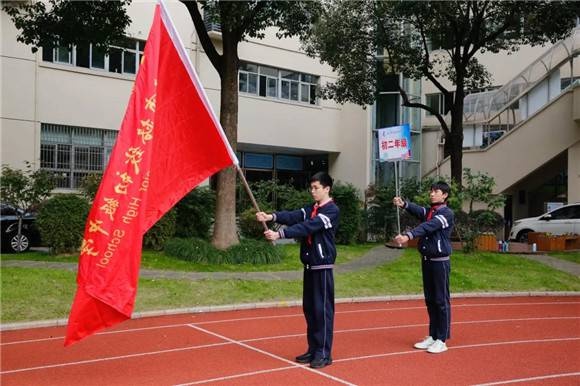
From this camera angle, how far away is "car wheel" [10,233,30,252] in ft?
54.4

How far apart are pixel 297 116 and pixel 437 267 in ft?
78.7

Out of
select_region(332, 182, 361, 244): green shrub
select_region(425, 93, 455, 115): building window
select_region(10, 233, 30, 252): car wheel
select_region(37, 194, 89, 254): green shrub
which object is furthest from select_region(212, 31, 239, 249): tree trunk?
select_region(425, 93, 455, 115): building window

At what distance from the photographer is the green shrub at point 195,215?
1809 centimetres

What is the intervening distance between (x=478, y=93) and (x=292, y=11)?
19.3m

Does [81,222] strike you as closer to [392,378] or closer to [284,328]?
[284,328]

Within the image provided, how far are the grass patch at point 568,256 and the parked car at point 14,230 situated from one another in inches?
597

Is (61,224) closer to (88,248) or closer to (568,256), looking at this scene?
(88,248)

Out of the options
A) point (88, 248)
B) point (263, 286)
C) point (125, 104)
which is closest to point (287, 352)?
point (88, 248)

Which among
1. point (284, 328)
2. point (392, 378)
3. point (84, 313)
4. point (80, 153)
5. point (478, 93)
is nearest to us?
point (84, 313)

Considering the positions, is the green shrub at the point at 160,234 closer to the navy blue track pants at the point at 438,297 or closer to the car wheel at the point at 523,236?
the navy blue track pants at the point at 438,297

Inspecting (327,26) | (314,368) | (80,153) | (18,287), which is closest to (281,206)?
(327,26)

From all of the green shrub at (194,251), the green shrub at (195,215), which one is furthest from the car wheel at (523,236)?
the green shrub at (194,251)

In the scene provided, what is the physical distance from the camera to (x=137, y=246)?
5582 millimetres

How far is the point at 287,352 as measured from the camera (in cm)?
754
